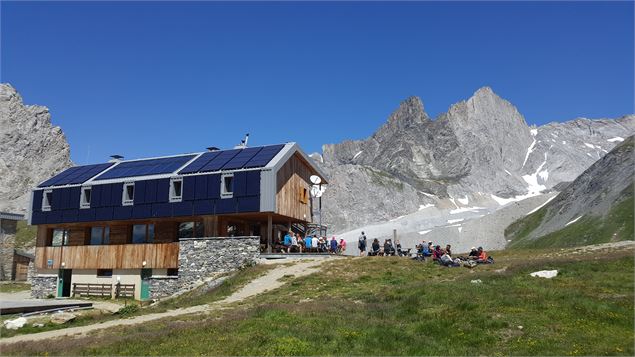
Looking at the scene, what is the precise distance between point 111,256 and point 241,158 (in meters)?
13.6

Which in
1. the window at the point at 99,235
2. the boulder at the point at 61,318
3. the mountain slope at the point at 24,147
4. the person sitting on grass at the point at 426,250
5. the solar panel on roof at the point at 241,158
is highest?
the mountain slope at the point at 24,147

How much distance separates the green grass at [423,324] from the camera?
13523 mm

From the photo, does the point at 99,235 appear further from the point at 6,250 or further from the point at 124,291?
the point at 6,250

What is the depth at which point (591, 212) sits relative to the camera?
Result: 76.1 metres

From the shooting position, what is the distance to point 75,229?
4466 cm

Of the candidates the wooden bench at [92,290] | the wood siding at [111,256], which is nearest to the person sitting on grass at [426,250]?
the wood siding at [111,256]

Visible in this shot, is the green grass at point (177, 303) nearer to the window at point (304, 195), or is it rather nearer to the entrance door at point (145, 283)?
the entrance door at point (145, 283)

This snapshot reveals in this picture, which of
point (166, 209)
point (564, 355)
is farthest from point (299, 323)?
point (166, 209)

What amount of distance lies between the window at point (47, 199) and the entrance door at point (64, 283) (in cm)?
585

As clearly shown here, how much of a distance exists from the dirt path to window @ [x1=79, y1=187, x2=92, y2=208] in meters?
20.2

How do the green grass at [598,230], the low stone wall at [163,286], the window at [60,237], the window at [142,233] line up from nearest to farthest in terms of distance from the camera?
1. the low stone wall at [163,286]
2. the window at [142,233]
3. the window at [60,237]
4. the green grass at [598,230]

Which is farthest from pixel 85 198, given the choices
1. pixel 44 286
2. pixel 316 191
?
pixel 316 191

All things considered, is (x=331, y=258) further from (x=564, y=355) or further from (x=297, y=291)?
(x=564, y=355)

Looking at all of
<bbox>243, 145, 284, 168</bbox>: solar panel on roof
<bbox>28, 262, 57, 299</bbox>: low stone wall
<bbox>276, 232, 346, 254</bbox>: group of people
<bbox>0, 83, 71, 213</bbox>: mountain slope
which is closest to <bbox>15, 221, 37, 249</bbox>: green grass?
<bbox>28, 262, 57, 299</bbox>: low stone wall
